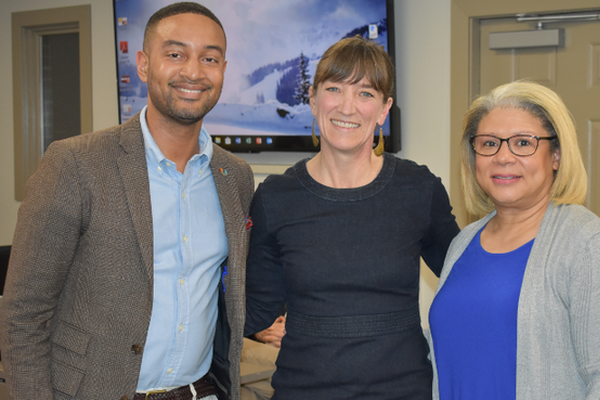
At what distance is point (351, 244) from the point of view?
1.54 metres

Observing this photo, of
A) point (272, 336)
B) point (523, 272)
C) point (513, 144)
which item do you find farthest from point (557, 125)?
point (272, 336)

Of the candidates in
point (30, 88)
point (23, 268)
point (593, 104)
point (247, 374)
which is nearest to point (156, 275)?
point (23, 268)

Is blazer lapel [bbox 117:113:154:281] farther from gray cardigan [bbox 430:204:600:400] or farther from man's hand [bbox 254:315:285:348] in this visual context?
man's hand [bbox 254:315:285:348]

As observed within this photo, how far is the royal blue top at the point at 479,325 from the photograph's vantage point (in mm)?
1375

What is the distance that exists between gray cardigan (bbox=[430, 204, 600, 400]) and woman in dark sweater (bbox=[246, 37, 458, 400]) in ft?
1.05

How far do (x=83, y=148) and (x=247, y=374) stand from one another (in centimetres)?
114

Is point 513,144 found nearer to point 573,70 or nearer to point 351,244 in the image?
point 351,244

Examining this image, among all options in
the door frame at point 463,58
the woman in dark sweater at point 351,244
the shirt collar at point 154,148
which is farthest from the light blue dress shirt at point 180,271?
the door frame at point 463,58

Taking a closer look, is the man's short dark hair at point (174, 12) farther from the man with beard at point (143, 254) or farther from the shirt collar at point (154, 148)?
the shirt collar at point (154, 148)

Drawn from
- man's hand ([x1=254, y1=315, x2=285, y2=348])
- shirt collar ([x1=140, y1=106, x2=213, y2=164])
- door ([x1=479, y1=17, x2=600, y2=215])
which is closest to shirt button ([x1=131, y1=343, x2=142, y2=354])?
shirt collar ([x1=140, y1=106, x2=213, y2=164])

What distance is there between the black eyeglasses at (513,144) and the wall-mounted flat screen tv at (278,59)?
1.84 m

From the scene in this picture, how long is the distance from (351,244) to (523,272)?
1.46 ft

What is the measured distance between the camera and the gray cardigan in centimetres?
125

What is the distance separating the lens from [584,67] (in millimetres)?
3154
